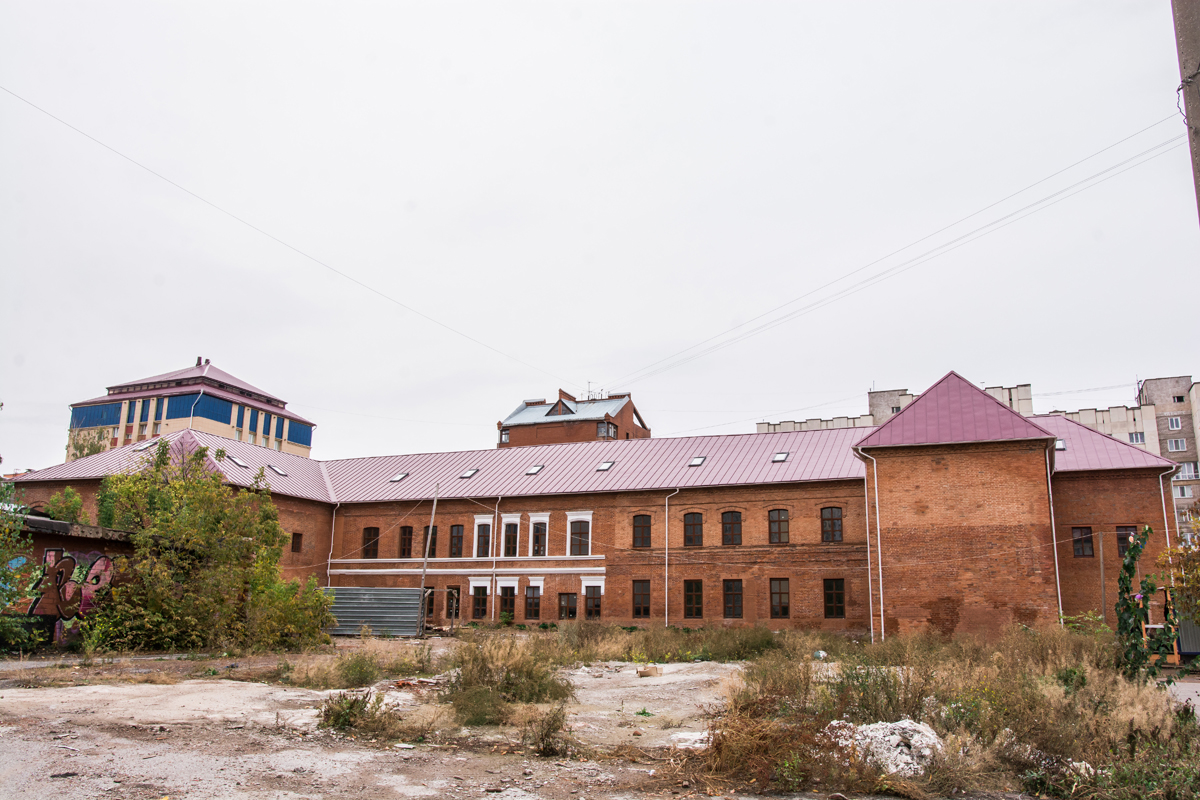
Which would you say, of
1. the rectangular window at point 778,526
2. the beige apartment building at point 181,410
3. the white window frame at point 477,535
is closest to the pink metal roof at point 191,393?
the beige apartment building at point 181,410

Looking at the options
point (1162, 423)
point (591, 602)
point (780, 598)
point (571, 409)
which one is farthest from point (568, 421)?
point (1162, 423)

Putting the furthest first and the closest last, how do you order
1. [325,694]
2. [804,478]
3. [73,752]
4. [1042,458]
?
[804,478] < [1042,458] < [325,694] < [73,752]

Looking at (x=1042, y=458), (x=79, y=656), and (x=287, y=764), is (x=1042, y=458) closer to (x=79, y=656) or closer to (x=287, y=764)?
(x=287, y=764)

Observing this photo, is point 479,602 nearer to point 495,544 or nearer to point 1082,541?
point 495,544

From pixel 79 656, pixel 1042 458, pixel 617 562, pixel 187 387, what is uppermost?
pixel 187 387

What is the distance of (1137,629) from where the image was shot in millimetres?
10219

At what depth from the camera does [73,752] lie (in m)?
7.62

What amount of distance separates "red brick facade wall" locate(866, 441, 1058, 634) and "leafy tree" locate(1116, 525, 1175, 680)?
1375 centimetres

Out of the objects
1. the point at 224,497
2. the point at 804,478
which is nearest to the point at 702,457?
the point at 804,478

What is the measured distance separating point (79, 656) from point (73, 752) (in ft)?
40.8

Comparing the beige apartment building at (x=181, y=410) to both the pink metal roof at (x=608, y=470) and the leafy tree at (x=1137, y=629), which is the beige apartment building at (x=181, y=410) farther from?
the leafy tree at (x=1137, y=629)

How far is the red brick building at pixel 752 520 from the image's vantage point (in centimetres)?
2394

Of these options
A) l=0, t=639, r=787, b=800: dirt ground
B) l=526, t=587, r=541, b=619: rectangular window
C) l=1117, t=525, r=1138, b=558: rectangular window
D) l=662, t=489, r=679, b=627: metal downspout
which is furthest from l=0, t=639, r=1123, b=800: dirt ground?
l=526, t=587, r=541, b=619: rectangular window

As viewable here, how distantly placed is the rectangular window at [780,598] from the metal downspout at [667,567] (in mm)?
3901
